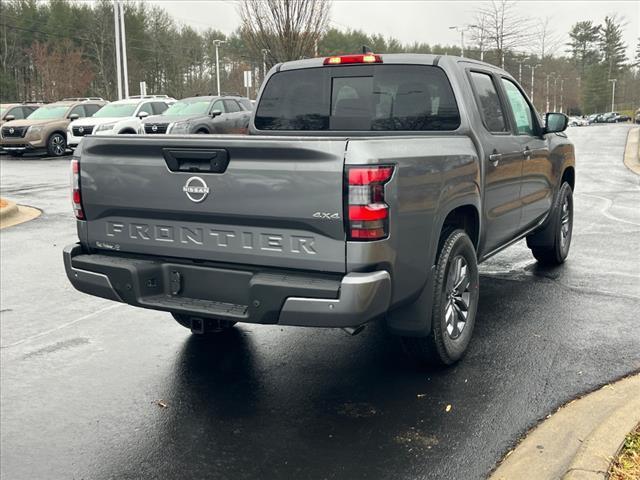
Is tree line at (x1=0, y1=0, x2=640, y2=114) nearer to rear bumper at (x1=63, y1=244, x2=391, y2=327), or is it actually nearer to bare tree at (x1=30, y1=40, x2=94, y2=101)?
bare tree at (x1=30, y1=40, x2=94, y2=101)

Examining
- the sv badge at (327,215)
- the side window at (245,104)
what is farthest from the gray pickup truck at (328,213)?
the side window at (245,104)

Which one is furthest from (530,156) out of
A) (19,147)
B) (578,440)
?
(19,147)

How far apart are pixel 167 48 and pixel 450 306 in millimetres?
73050

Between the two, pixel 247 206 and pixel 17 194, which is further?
pixel 17 194

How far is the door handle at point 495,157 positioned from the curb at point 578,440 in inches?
68.7

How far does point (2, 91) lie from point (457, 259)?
219 feet

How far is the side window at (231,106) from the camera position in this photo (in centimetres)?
2061

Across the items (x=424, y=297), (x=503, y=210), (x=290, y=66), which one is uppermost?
(x=290, y=66)

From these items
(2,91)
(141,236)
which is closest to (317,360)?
(141,236)

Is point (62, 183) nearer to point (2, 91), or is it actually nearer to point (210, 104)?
point (210, 104)

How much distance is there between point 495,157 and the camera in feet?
16.3

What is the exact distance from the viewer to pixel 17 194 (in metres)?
14.2

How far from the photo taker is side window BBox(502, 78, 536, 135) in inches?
229

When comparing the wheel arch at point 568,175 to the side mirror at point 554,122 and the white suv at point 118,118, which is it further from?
the white suv at point 118,118
